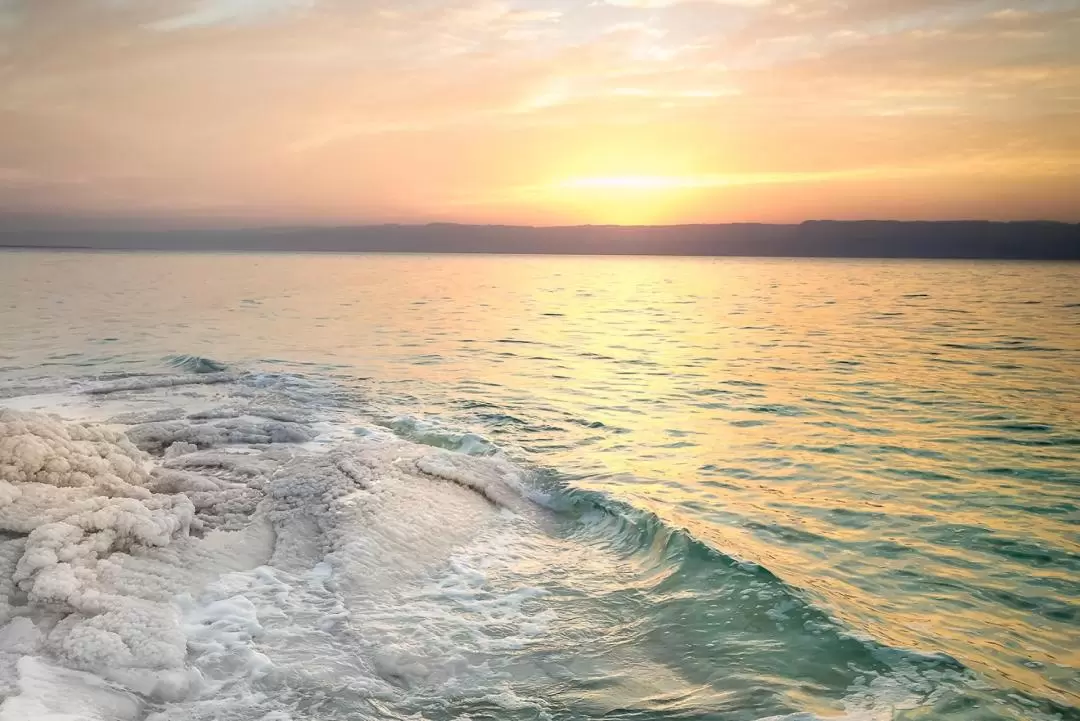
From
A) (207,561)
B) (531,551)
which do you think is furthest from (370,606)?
(531,551)

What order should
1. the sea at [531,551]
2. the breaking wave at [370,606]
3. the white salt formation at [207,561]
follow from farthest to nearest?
the sea at [531,551]
the breaking wave at [370,606]
the white salt formation at [207,561]

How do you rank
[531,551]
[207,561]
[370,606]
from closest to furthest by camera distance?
[370,606] → [207,561] → [531,551]

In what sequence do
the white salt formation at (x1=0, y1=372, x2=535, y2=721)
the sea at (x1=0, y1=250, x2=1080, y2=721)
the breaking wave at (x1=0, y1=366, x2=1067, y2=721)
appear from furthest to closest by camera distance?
the sea at (x1=0, y1=250, x2=1080, y2=721)
the breaking wave at (x1=0, y1=366, x2=1067, y2=721)
the white salt formation at (x1=0, y1=372, x2=535, y2=721)

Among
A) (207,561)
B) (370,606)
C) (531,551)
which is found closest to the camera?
(370,606)

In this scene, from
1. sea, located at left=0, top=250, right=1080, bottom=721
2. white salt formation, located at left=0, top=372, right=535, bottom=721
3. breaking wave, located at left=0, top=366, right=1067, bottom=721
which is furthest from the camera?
sea, located at left=0, top=250, right=1080, bottom=721

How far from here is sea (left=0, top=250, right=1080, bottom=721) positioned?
4.62m

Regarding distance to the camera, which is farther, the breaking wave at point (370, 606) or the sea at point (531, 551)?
the sea at point (531, 551)

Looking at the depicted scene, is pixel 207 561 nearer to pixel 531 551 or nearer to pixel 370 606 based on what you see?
pixel 370 606

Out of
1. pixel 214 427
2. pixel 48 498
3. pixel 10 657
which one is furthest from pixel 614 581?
pixel 214 427

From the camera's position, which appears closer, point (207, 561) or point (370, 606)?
point (370, 606)

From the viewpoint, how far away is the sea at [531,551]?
15.2 ft

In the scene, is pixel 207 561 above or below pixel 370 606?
above

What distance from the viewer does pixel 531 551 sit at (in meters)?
7.34

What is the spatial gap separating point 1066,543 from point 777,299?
4731 centimetres
